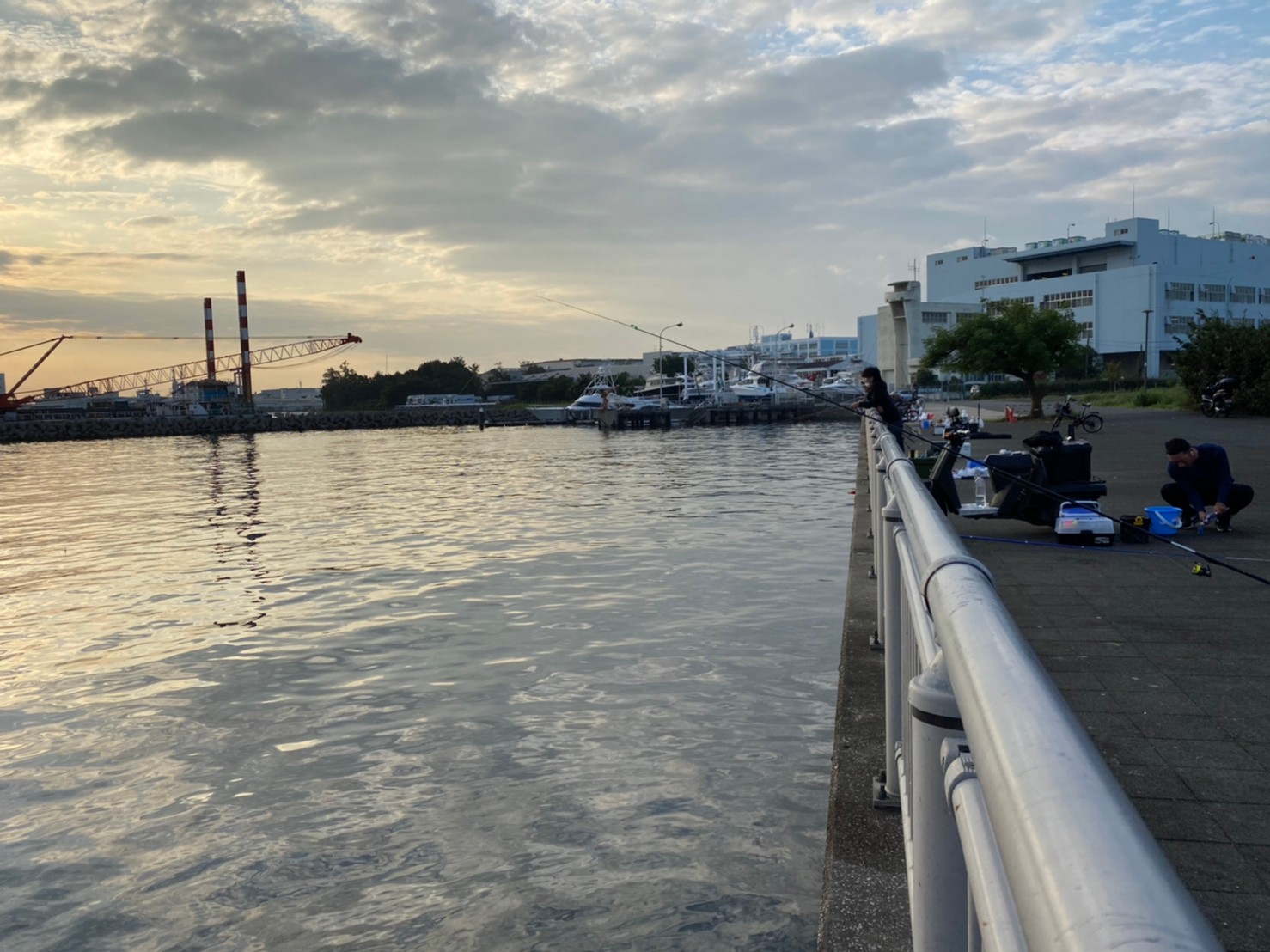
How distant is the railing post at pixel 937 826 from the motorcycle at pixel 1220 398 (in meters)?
34.0

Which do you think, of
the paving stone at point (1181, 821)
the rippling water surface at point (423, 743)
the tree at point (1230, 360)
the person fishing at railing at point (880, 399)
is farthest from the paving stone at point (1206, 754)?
the tree at point (1230, 360)

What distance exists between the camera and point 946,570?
168 cm

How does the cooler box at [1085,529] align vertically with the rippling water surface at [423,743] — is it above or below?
above

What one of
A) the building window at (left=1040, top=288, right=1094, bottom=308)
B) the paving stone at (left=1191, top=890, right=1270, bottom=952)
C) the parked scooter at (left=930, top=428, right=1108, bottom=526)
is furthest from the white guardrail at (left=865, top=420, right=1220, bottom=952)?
the building window at (left=1040, top=288, right=1094, bottom=308)

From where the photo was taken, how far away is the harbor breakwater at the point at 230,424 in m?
95.4

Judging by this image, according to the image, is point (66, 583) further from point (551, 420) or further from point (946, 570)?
point (551, 420)

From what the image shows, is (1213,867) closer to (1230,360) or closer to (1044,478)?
(1044,478)

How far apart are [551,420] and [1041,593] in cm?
9565

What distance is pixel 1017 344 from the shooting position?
40.5 meters

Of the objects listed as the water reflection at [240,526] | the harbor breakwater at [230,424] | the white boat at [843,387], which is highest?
the white boat at [843,387]

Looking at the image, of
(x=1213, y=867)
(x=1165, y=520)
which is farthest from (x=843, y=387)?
(x=1213, y=867)

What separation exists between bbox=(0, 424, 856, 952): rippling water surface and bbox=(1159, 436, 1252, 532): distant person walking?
353 cm

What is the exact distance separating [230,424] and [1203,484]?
10164 centimetres

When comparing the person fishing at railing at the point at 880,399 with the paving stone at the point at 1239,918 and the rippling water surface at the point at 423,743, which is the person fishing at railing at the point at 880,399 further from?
the paving stone at the point at 1239,918
